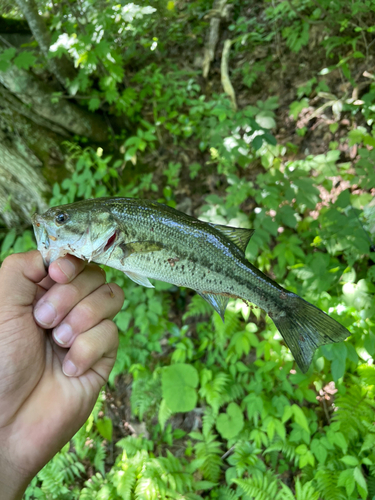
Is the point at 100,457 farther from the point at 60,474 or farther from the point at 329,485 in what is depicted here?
the point at 329,485

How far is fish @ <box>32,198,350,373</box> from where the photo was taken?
144cm

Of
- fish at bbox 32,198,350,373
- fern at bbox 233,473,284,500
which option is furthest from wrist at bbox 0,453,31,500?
fern at bbox 233,473,284,500

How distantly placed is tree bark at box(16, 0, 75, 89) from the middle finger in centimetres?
346

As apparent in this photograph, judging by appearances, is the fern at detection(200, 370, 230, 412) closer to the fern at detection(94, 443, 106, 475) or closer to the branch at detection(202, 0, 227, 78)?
the fern at detection(94, 443, 106, 475)

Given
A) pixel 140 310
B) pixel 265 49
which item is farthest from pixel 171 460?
pixel 265 49

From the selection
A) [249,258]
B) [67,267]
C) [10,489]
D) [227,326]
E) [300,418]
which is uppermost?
[67,267]

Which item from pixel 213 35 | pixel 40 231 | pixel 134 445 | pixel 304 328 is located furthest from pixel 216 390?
pixel 213 35

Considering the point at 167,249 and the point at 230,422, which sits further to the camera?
the point at 230,422

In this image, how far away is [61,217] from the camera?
1437 mm

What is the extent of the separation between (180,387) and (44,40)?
184 inches

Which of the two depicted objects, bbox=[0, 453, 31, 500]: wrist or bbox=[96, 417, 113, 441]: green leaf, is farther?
bbox=[96, 417, 113, 441]: green leaf

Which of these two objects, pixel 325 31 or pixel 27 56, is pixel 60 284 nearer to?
pixel 27 56

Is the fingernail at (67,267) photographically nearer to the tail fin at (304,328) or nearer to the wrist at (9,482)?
the wrist at (9,482)

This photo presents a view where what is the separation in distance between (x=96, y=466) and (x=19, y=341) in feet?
8.41
